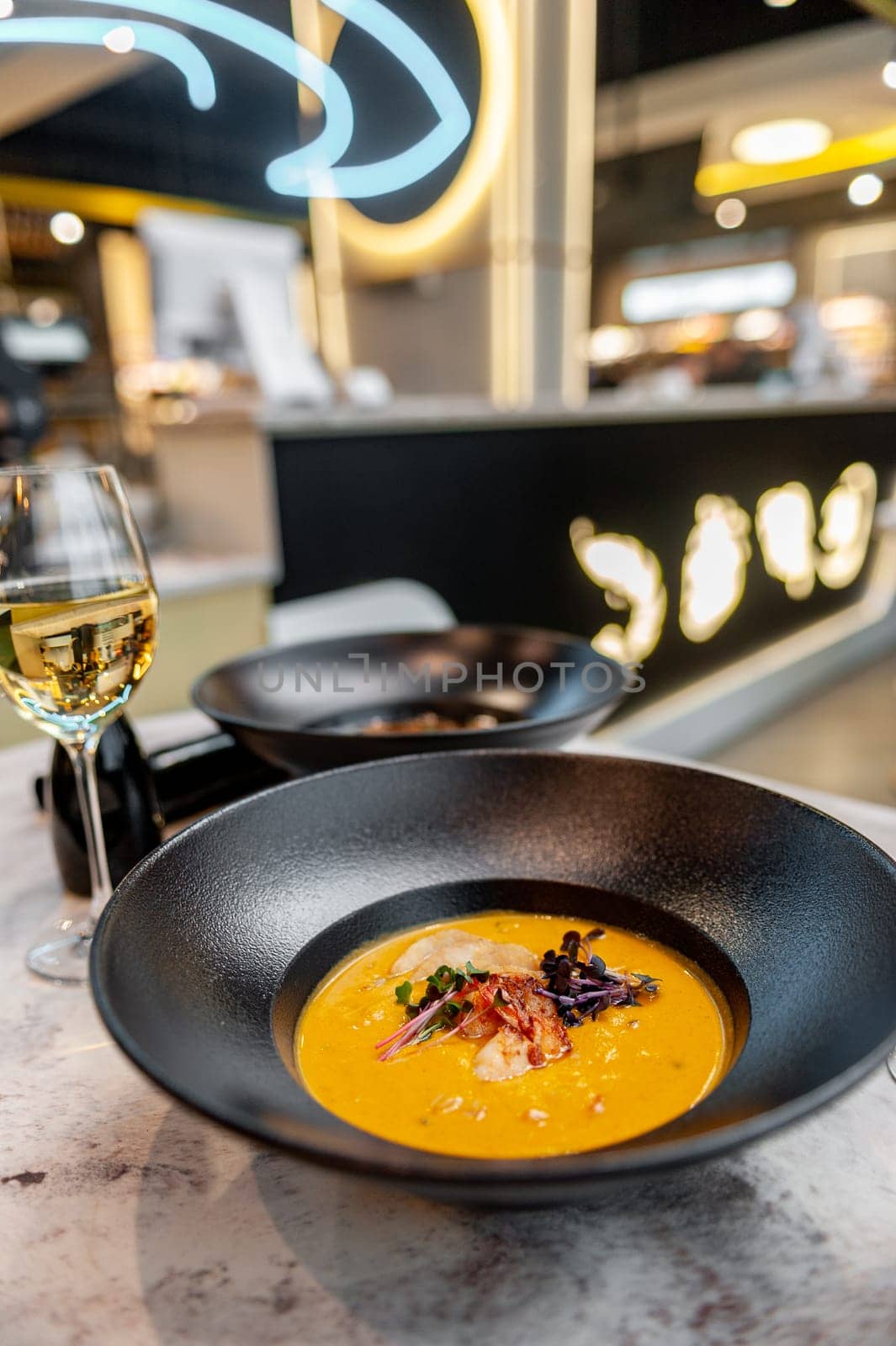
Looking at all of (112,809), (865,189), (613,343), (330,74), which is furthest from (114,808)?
(613,343)

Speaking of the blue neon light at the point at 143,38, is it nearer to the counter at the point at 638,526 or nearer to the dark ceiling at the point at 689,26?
the counter at the point at 638,526

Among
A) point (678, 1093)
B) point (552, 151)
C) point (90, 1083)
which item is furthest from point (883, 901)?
A: point (552, 151)

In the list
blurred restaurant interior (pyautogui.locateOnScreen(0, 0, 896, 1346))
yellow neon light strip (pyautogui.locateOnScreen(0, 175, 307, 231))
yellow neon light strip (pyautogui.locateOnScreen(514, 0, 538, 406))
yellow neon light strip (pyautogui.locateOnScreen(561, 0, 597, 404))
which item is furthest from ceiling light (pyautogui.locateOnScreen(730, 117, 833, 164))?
blurred restaurant interior (pyautogui.locateOnScreen(0, 0, 896, 1346))

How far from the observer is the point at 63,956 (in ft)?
2.48

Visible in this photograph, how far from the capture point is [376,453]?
293 cm

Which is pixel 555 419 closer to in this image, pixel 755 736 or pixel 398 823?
pixel 755 736

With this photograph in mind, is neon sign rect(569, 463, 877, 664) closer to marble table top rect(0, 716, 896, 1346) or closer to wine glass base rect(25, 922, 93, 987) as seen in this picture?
wine glass base rect(25, 922, 93, 987)

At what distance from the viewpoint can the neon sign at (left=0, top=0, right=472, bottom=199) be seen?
1699 millimetres

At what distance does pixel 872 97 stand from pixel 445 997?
908 cm

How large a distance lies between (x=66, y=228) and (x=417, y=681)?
27.3 ft

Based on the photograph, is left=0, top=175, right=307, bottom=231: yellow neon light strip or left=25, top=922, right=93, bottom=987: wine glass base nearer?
left=25, top=922, right=93, bottom=987: wine glass base

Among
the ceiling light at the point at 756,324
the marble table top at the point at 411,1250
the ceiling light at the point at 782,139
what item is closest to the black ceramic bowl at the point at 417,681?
the marble table top at the point at 411,1250

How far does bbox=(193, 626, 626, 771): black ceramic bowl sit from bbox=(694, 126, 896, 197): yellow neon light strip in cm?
919

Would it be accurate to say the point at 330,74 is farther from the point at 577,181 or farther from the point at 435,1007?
the point at 577,181
